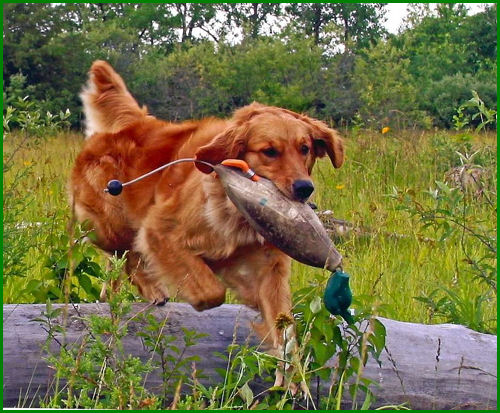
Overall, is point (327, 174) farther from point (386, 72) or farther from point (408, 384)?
point (386, 72)

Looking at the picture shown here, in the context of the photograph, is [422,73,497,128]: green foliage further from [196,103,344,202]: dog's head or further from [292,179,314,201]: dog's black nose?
[292,179,314,201]: dog's black nose

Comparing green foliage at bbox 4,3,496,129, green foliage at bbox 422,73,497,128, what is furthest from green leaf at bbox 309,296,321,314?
green foliage at bbox 422,73,497,128

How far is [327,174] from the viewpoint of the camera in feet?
23.0

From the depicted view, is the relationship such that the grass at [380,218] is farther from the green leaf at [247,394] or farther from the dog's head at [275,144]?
the green leaf at [247,394]

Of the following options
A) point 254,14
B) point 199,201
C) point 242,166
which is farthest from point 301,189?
point 254,14

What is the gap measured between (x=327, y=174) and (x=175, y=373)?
4293mm

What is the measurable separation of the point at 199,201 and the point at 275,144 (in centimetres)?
55

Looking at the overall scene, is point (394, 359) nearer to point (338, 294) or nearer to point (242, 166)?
point (338, 294)

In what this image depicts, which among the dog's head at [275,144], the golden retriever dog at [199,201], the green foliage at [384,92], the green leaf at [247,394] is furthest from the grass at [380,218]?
the green foliage at [384,92]

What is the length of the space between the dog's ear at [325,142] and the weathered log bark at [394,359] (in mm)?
880

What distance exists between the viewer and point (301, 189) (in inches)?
126

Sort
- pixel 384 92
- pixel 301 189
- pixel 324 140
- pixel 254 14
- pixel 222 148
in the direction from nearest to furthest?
pixel 301 189, pixel 222 148, pixel 324 140, pixel 384 92, pixel 254 14

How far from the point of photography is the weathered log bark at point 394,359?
2896 millimetres

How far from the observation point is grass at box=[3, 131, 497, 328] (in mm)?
4117
